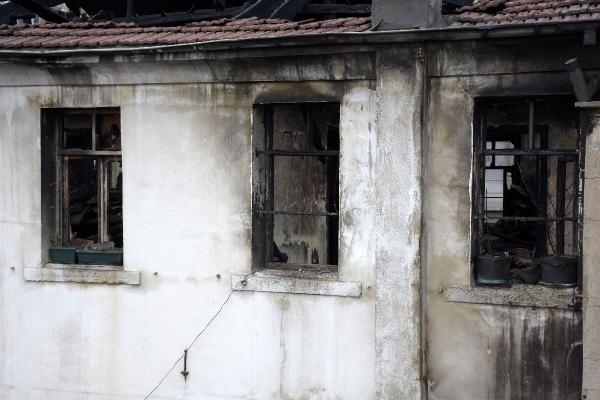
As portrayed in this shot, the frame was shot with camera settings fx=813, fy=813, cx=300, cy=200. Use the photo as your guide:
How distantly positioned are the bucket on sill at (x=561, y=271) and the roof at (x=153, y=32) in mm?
3076

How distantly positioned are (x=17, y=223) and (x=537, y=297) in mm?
6195

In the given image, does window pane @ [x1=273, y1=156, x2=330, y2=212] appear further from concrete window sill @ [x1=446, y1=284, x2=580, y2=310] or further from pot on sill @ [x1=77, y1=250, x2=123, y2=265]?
concrete window sill @ [x1=446, y1=284, x2=580, y2=310]

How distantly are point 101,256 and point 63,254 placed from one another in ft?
1.70

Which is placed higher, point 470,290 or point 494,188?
point 494,188

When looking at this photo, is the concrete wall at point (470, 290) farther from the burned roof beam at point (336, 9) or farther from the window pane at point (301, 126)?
the burned roof beam at point (336, 9)

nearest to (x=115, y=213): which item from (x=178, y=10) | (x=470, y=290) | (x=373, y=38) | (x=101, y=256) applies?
(x=101, y=256)

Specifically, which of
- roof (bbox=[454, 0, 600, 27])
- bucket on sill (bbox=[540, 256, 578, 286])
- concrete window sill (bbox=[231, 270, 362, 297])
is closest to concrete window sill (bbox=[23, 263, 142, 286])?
concrete window sill (bbox=[231, 270, 362, 297])

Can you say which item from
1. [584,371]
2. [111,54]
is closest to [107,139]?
[111,54]

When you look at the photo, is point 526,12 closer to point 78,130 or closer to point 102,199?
point 102,199

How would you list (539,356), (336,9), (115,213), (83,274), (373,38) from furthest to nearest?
(336,9)
(115,213)
(83,274)
(539,356)
(373,38)

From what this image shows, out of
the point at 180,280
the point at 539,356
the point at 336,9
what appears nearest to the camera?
the point at 539,356

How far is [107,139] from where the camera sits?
32.9 ft

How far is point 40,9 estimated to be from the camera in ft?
42.9

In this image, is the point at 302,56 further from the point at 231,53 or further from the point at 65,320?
the point at 65,320
